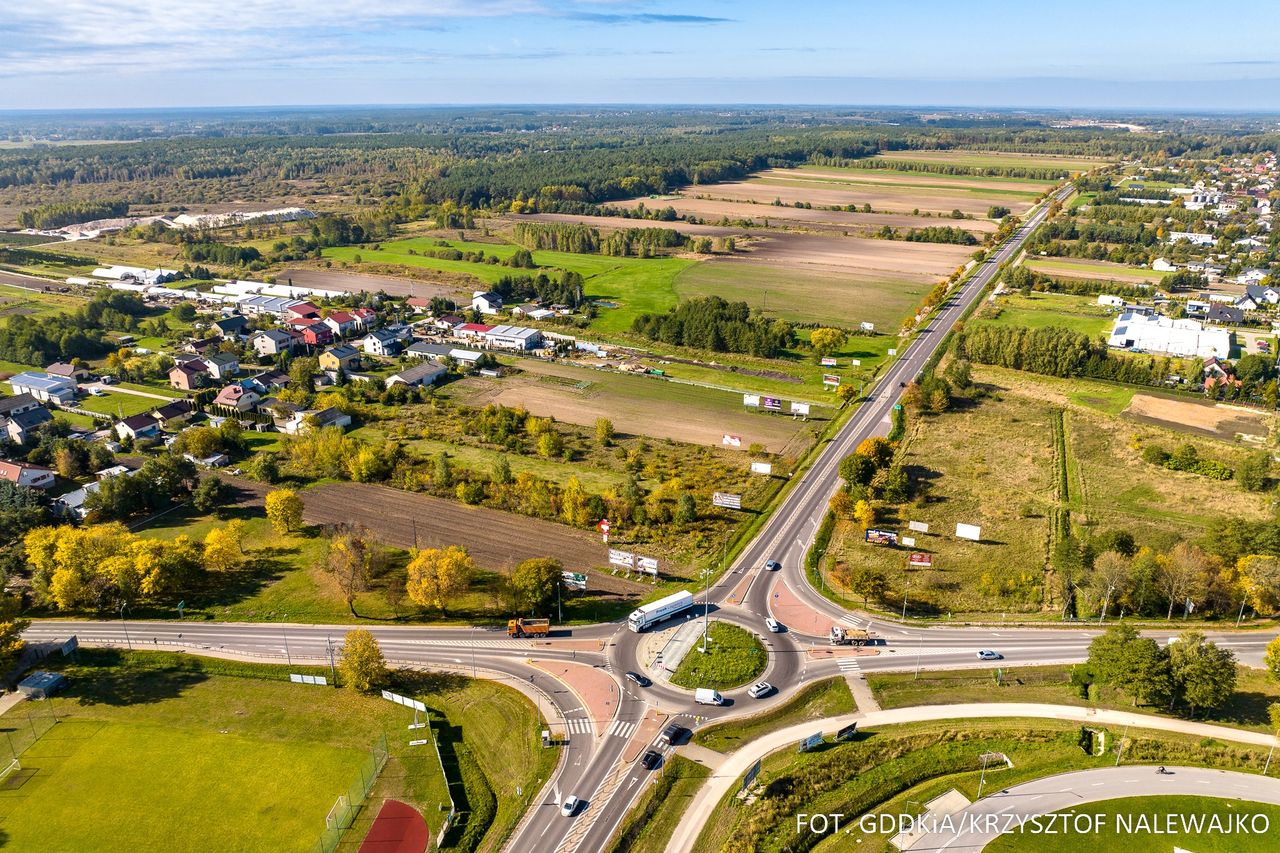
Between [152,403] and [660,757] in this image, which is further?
[152,403]

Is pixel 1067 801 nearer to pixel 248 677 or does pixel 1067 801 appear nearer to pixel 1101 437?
pixel 248 677

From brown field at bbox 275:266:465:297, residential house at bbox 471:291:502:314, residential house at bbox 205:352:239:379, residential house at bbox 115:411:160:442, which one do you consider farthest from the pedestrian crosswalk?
brown field at bbox 275:266:465:297

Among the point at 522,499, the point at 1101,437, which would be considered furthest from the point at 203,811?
the point at 1101,437

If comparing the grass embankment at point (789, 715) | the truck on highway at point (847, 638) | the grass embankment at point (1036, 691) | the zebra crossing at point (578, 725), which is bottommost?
the zebra crossing at point (578, 725)

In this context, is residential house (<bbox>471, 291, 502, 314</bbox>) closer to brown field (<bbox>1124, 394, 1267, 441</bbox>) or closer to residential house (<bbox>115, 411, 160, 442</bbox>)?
residential house (<bbox>115, 411, 160, 442</bbox>)

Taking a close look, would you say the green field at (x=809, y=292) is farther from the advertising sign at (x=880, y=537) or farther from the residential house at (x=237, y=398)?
the residential house at (x=237, y=398)

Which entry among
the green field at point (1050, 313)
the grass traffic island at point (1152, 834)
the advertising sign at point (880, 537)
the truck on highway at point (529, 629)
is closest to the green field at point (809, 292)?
the green field at point (1050, 313)
